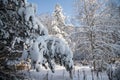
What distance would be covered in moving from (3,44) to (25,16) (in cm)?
105

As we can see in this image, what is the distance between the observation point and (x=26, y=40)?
619 centimetres

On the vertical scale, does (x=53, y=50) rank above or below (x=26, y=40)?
below

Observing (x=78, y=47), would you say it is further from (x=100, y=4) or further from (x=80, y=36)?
(x=100, y=4)

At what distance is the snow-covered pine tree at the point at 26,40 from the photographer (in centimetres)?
568

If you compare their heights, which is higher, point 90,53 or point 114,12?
point 114,12

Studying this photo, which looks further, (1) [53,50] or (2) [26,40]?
(2) [26,40]

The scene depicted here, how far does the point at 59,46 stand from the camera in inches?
228

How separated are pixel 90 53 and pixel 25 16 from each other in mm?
9751

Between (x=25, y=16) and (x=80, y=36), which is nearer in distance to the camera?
(x=25, y=16)

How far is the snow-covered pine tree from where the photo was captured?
224 inches

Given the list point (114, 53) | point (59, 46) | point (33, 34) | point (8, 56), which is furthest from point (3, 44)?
point (114, 53)

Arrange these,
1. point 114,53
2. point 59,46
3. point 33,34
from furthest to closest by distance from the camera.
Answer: point 114,53
point 33,34
point 59,46

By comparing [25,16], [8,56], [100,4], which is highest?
[100,4]

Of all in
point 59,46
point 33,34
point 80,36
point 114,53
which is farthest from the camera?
point 80,36
